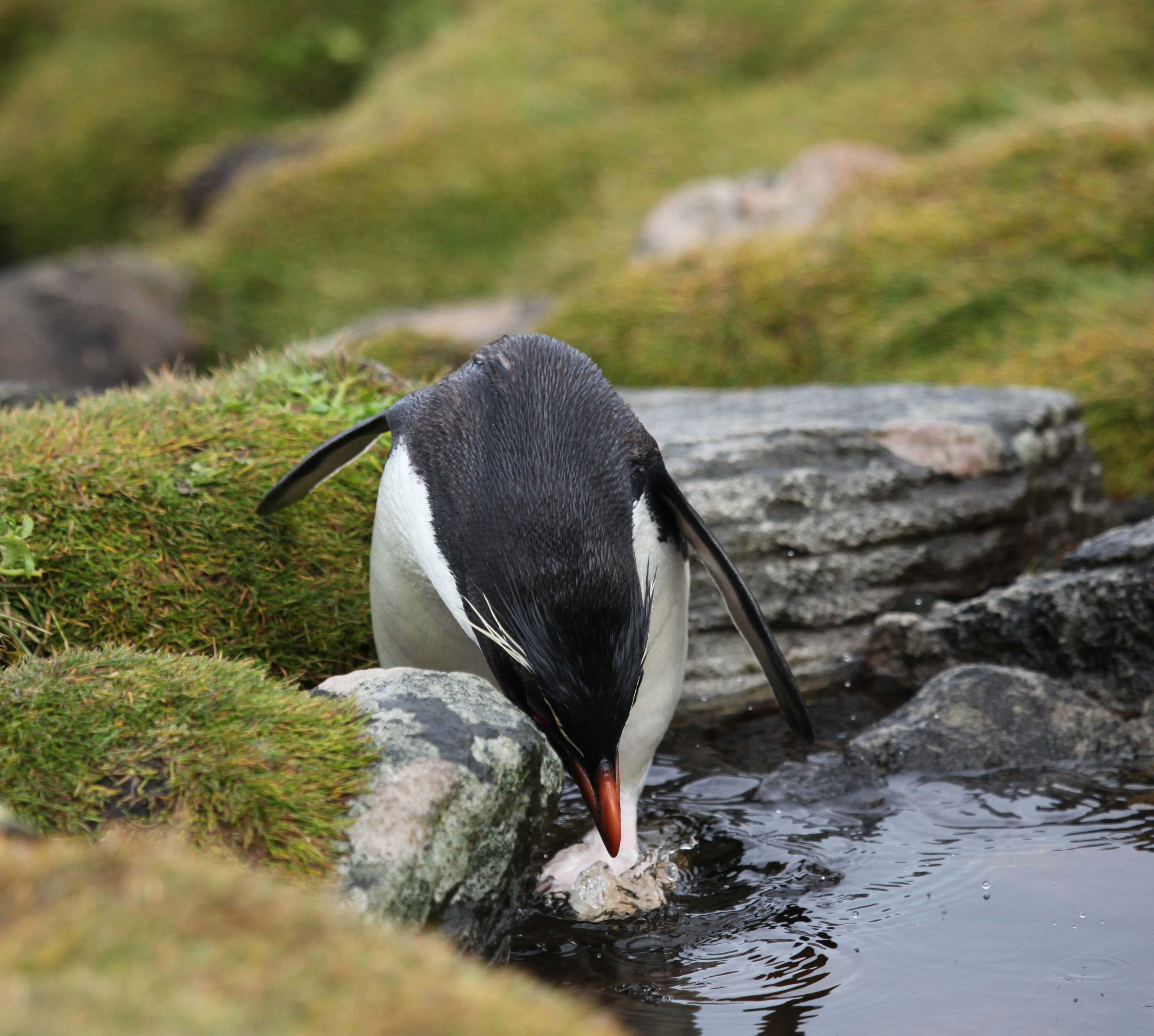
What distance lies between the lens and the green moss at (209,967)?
1.25 metres

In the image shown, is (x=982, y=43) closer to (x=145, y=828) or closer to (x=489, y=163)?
(x=489, y=163)

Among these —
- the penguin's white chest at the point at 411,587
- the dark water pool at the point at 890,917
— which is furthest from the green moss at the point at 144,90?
the dark water pool at the point at 890,917

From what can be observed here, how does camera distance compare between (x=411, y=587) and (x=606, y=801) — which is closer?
(x=606, y=801)

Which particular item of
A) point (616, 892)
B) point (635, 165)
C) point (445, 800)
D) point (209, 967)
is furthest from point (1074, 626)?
point (635, 165)

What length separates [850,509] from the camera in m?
4.45

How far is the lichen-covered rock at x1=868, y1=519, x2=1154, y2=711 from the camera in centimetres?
380

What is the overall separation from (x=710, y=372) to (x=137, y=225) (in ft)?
24.8

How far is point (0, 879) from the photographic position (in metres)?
1.47

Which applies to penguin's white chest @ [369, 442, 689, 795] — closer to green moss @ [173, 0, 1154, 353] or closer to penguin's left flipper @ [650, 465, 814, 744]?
penguin's left flipper @ [650, 465, 814, 744]

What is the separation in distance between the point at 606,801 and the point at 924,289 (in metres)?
4.94

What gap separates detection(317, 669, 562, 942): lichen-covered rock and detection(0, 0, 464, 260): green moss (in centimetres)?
1089

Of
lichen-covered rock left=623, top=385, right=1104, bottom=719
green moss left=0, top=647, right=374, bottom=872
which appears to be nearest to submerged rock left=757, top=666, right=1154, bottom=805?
lichen-covered rock left=623, top=385, right=1104, bottom=719

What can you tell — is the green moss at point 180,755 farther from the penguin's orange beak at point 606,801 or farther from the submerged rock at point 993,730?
the submerged rock at point 993,730

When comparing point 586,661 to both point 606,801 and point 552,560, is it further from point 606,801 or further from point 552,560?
point 606,801
